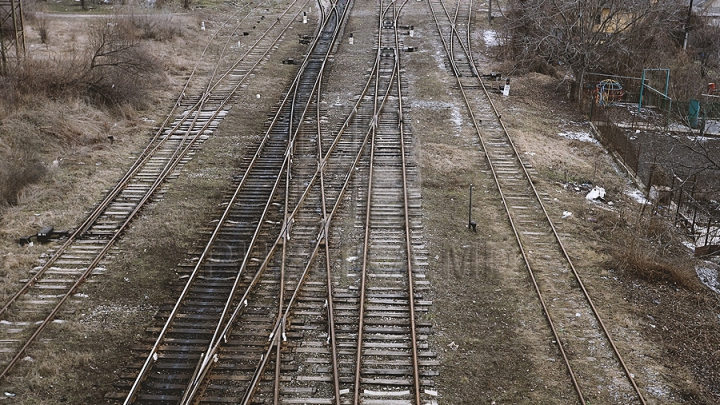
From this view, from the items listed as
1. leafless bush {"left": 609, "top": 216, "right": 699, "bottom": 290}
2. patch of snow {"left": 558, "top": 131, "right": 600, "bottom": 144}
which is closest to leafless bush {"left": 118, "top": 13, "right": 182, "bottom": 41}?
patch of snow {"left": 558, "top": 131, "right": 600, "bottom": 144}

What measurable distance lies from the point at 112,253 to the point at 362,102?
12.4 metres

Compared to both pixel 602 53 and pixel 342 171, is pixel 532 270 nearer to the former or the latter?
pixel 342 171

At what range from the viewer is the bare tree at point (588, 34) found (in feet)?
85.8

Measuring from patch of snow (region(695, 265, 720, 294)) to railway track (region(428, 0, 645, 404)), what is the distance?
124 inches

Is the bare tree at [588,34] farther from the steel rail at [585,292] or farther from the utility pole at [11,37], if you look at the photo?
the utility pole at [11,37]

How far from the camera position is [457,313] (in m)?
12.5

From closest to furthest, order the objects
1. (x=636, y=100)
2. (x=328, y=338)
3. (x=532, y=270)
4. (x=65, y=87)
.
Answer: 1. (x=328, y=338)
2. (x=532, y=270)
3. (x=65, y=87)
4. (x=636, y=100)

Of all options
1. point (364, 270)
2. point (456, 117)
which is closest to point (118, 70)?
point (456, 117)

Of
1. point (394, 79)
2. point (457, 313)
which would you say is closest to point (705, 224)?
point (457, 313)

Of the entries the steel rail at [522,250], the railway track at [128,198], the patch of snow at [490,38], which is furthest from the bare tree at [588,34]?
the railway track at [128,198]

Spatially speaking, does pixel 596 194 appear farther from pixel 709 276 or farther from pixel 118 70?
pixel 118 70

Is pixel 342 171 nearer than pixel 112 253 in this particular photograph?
No

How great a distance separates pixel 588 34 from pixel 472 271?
15.9 m

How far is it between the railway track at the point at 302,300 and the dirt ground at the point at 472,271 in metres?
0.53
